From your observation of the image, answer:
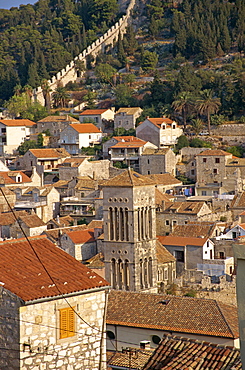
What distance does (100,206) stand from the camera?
5600 centimetres

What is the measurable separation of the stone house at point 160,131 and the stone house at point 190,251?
25.6m

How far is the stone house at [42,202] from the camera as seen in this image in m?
58.6

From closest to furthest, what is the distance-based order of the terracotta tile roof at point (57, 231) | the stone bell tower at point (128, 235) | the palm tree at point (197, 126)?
the stone bell tower at point (128, 235) < the terracotta tile roof at point (57, 231) < the palm tree at point (197, 126)

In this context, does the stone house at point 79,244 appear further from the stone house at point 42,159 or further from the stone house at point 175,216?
the stone house at point 42,159

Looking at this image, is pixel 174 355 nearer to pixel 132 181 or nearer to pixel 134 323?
pixel 134 323

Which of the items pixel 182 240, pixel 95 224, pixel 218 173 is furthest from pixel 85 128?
pixel 182 240

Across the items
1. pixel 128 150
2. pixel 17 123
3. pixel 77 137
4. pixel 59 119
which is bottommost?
pixel 128 150

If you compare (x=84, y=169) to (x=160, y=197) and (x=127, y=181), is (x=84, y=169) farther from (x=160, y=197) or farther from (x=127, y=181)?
(x=127, y=181)

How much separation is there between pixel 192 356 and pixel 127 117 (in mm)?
66148

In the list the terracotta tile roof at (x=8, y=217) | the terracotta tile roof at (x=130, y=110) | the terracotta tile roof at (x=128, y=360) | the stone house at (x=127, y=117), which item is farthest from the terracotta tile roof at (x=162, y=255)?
the terracotta tile roof at (x=130, y=110)

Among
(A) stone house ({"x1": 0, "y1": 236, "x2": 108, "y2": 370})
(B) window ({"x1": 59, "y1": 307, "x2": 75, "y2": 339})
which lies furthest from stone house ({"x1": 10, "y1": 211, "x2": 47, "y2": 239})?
(B) window ({"x1": 59, "y1": 307, "x2": 75, "y2": 339})

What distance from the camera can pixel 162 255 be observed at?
149ft

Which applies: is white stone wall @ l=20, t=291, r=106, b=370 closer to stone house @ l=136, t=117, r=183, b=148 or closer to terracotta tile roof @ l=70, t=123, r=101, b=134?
stone house @ l=136, t=117, r=183, b=148

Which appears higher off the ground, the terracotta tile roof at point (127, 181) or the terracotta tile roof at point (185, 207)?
the terracotta tile roof at point (127, 181)
